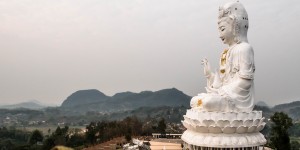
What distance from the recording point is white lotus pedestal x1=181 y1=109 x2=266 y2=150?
10.3 meters

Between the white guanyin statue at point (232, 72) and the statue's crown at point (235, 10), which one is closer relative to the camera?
the white guanyin statue at point (232, 72)

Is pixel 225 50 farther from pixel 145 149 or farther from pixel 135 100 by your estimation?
pixel 135 100

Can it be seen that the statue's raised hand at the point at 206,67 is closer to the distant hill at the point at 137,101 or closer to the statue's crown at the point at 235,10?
the statue's crown at the point at 235,10

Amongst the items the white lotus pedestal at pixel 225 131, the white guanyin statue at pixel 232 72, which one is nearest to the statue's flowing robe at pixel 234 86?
the white guanyin statue at pixel 232 72

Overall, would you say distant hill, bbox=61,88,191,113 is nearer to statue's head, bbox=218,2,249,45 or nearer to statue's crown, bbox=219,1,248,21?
statue's head, bbox=218,2,249,45

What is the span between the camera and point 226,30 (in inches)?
489

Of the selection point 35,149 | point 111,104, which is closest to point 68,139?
point 35,149

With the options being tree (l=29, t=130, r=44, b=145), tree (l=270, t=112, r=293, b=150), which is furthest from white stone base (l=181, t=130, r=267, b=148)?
tree (l=29, t=130, r=44, b=145)

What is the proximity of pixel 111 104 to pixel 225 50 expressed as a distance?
152817 mm

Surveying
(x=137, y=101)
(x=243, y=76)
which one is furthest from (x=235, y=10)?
(x=137, y=101)

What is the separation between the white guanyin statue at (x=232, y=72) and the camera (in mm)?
11047

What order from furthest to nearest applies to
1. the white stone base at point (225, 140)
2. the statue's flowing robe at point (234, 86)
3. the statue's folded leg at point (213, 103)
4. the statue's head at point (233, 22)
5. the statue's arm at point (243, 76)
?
the statue's head at point (233, 22) < the statue's arm at point (243, 76) < the statue's flowing robe at point (234, 86) < the statue's folded leg at point (213, 103) < the white stone base at point (225, 140)

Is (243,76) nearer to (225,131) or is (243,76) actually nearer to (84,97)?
(225,131)

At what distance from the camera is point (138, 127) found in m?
24.3
